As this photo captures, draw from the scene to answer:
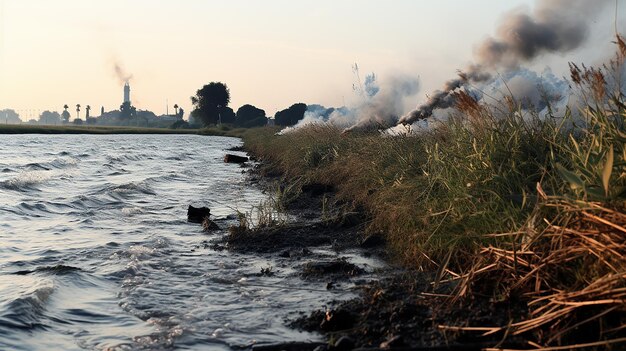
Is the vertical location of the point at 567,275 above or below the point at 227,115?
below

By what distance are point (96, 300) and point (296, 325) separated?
94.8 inches

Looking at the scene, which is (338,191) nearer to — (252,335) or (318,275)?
(318,275)

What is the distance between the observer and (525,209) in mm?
6145

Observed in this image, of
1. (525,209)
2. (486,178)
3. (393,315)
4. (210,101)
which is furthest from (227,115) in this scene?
(393,315)

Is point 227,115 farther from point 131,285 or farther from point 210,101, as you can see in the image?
point 131,285

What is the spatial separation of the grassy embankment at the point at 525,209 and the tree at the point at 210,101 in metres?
115

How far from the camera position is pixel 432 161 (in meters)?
9.27

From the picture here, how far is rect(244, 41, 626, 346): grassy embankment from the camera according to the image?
4.40 meters

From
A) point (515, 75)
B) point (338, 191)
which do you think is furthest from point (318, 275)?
point (515, 75)

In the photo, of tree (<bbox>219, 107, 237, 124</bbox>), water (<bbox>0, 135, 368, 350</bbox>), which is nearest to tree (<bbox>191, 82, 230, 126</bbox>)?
tree (<bbox>219, 107, 237, 124</bbox>)

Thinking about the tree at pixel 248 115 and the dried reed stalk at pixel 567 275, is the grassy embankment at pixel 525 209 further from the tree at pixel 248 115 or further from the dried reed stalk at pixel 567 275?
the tree at pixel 248 115

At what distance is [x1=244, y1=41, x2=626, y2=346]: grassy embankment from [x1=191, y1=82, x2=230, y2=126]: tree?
115 metres

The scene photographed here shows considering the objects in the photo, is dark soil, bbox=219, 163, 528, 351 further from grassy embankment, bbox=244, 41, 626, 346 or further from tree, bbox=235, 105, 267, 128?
tree, bbox=235, 105, 267, 128

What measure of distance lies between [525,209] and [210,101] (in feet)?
397
